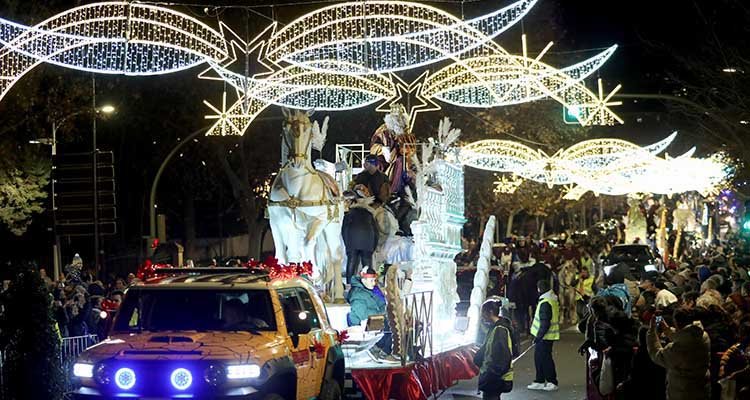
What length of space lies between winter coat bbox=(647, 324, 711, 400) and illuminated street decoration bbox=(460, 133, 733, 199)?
2255cm

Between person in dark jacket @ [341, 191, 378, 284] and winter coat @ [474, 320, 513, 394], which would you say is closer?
winter coat @ [474, 320, 513, 394]

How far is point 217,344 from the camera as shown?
10.4m

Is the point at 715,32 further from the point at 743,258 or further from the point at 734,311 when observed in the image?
the point at 734,311

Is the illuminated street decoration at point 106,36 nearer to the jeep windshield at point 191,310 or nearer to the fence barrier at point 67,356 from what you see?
the fence barrier at point 67,356

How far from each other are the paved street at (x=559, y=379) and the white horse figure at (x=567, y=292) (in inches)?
222

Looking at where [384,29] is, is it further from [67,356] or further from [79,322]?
[67,356]

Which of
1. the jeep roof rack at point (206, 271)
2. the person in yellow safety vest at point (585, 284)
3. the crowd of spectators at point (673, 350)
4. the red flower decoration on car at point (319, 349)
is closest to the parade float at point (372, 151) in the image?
the red flower decoration on car at point (319, 349)

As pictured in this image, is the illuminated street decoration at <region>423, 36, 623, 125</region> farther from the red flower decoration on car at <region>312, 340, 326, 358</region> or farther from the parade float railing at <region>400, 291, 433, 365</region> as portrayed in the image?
the red flower decoration on car at <region>312, 340, 326, 358</region>

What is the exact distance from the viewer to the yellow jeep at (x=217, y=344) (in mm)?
10039

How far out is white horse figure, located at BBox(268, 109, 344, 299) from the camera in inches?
702

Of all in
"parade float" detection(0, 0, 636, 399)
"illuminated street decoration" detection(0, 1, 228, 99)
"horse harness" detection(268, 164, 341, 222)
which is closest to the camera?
"parade float" detection(0, 0, 636, 399)

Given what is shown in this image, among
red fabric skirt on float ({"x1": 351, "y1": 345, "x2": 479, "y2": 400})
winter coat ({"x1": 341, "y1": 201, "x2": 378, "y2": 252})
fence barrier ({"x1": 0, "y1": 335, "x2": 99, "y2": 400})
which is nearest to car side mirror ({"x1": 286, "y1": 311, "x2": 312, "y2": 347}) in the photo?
fence barrier ({"x1": 0, "y1": 335, "x2": 99, "y2": 400})

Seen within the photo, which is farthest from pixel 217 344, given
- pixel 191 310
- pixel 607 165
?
pixel 607 165

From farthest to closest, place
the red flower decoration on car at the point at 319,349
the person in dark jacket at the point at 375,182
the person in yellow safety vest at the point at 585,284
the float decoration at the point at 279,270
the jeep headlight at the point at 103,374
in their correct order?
1. the person in yellow safety vest at the point at 585,284
2. the person in dark jacket at the point at 375,182
3. the float decoration at the point at 279,270
4. the red flower decoration on car at the point at 319,349
5. the jeep headlight at the point at 103,374
